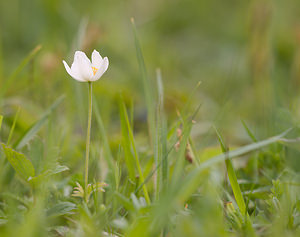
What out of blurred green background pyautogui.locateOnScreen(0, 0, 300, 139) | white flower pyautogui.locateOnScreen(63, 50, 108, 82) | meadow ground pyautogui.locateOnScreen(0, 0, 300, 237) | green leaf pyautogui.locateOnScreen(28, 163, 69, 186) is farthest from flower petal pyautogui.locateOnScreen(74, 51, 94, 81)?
blurred green background pyautogui.locateOnScreen(0, 0, 300, 139)

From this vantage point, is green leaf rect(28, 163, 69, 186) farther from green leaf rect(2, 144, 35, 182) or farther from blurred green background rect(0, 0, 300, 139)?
blurred green background rect(0, 0, 300, 139)

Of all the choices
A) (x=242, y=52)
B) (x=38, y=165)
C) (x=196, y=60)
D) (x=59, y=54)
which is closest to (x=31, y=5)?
(x=59, y=54)

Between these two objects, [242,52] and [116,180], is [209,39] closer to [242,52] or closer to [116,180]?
[242,52]

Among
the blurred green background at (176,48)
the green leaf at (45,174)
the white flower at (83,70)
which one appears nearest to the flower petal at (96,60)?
the white flower at (83,70)

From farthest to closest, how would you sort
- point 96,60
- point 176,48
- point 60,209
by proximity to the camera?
1. point 176,48
2. point 96,60
3. point 60,209

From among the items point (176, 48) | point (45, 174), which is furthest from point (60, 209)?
point (176, 48)

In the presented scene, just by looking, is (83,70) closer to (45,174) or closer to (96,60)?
(96,60)

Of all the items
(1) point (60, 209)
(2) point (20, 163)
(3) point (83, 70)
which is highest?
(3) point (83, 70)

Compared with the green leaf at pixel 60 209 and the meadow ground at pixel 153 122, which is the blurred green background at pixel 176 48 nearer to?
the meadow ground at pixel 153 122
